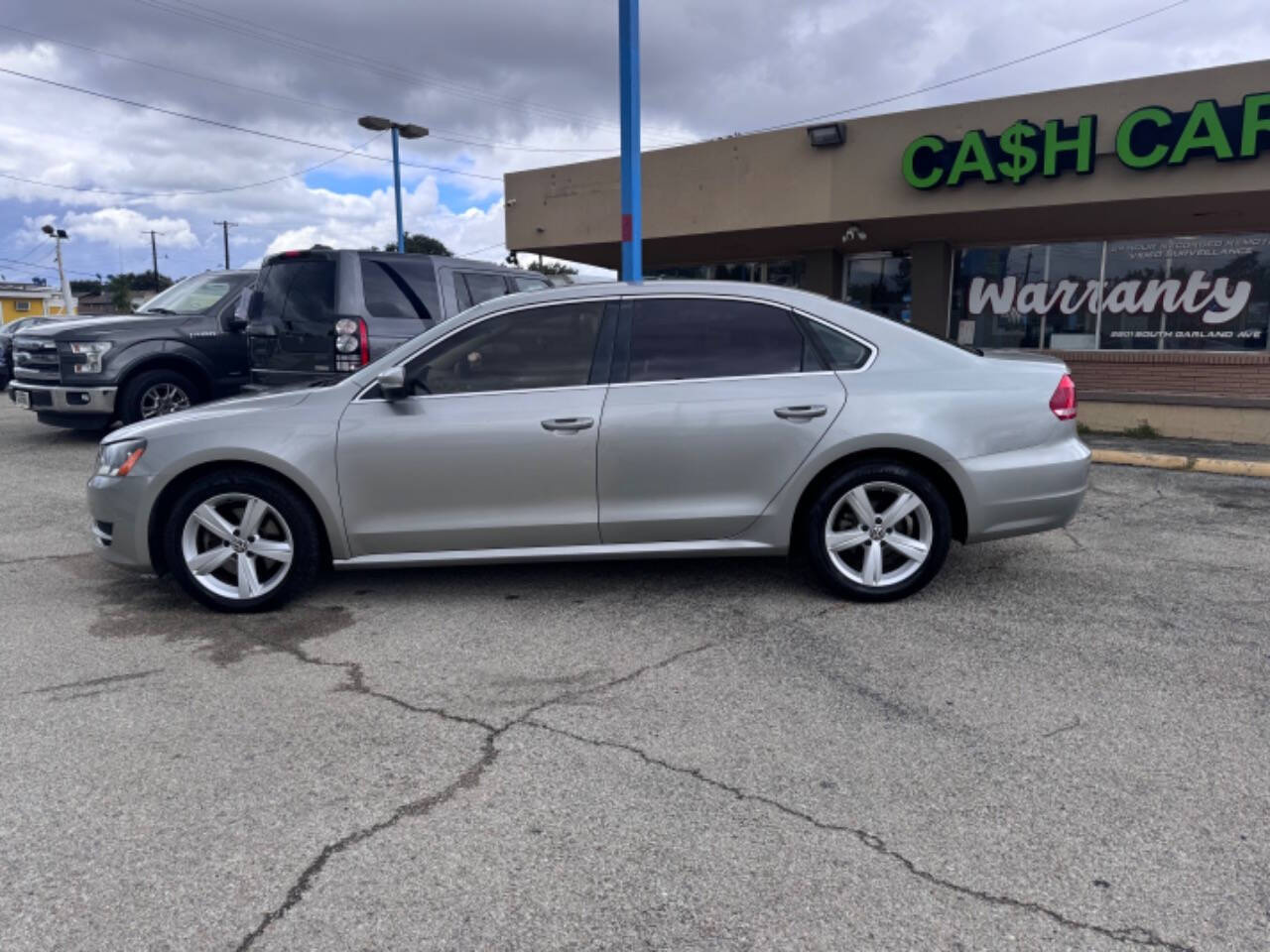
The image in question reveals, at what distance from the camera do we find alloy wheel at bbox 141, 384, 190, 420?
33.7 feet

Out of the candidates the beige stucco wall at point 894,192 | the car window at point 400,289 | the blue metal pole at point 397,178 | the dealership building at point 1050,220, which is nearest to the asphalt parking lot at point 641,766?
the car window at point 400,289

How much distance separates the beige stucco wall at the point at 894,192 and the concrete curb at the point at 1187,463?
10.2 feet

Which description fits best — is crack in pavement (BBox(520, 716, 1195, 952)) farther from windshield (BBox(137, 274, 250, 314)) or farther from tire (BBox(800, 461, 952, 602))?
windshield (BBox(137, 274, 250, 314))

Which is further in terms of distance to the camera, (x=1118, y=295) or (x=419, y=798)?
(x=1118, y=295)

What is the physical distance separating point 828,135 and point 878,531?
926 cm

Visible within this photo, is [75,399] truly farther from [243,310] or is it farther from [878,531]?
[878,531]

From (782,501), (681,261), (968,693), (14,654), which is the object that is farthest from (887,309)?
(14,654)

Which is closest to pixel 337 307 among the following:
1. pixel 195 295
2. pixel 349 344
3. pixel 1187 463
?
pixel 349 344

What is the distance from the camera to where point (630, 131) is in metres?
9.77

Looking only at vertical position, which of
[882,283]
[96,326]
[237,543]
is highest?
[882,283]

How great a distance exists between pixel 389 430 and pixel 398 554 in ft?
2.14

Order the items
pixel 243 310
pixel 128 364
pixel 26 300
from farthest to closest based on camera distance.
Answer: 1. pixel 26 300
2. pixel 243 310
3. pixel 128 364

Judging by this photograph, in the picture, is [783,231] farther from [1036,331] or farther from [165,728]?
[165,728]

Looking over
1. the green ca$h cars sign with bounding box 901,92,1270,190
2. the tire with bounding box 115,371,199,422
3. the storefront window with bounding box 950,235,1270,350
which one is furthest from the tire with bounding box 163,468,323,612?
the storefront window with bounding box 950,235,1270,350
